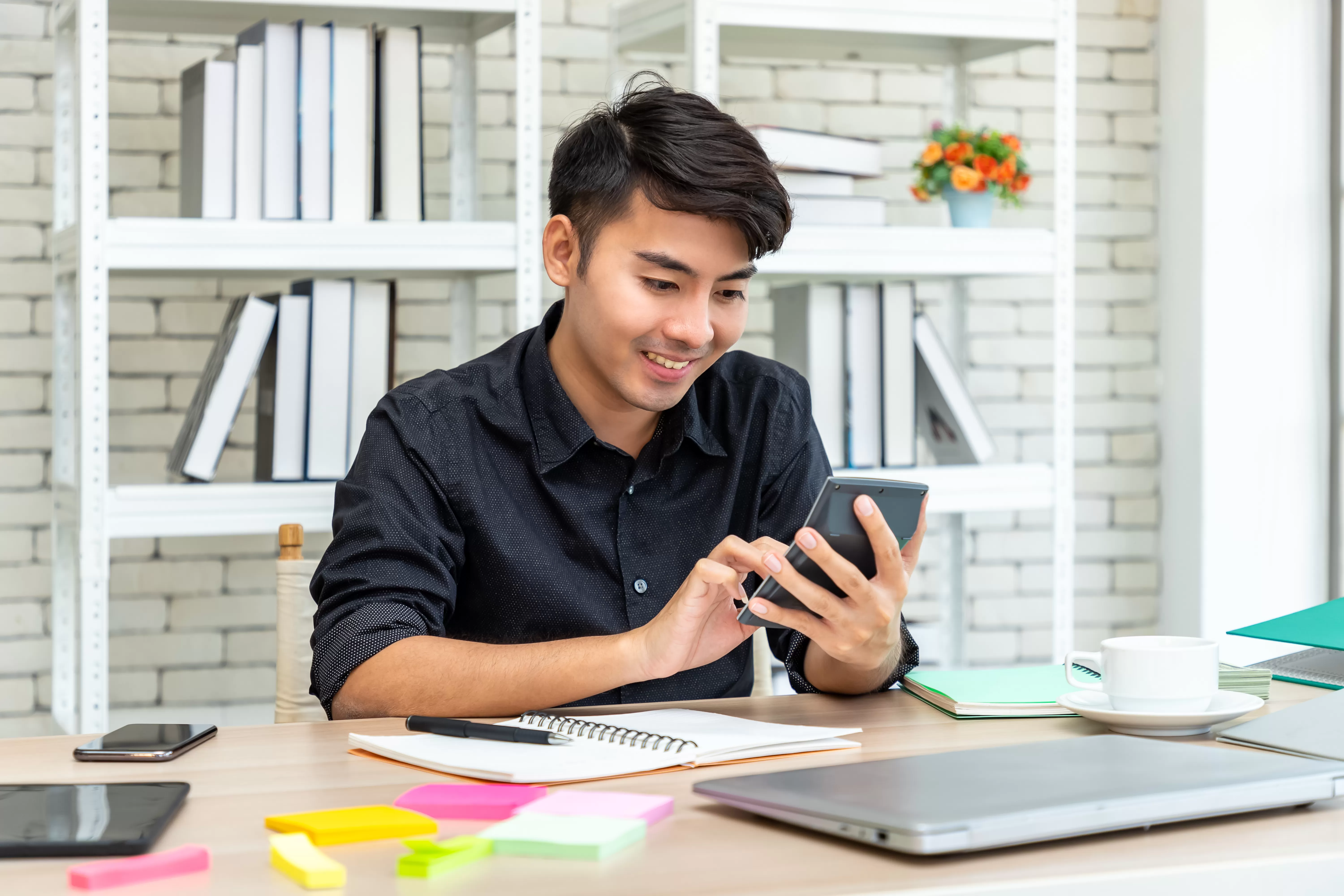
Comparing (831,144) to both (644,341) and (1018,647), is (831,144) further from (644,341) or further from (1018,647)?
(1018,647)

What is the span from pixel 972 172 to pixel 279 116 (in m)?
1.23

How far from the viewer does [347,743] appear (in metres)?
1.00

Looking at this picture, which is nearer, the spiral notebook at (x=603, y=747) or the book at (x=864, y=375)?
the spiral notebook at (x=603, y=747)

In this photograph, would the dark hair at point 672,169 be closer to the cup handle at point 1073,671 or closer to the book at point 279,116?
the cup handle at point 1073,671

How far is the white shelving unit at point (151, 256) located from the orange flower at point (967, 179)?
0.78 m

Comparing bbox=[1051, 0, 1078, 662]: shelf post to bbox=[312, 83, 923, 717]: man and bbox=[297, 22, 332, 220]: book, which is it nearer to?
bbox=[312, 83, 923, 717]: man

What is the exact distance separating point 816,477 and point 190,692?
4.89 feet

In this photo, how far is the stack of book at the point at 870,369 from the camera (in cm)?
→ 235

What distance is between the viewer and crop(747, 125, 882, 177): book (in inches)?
87.7

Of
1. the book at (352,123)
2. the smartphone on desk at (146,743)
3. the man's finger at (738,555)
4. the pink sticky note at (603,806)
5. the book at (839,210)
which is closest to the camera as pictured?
the pink sticky note at (603,806)

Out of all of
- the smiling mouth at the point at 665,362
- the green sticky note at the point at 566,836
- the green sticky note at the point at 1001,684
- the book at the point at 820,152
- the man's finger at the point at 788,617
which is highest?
the book at the point at 820,152

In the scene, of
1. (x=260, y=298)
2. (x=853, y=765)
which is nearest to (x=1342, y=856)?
(x=853, y=765)

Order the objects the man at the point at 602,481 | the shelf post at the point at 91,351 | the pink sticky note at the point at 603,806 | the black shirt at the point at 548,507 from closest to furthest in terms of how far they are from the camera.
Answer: the pink sticky note at the point at 603,806 < the man at the point at 602,481 < the black shirt at the point at 548,507 < the shelf post at the point at 91,351

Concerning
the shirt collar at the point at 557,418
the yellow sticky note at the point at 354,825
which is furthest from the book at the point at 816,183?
the yellow sticky note at the point at 354,825
